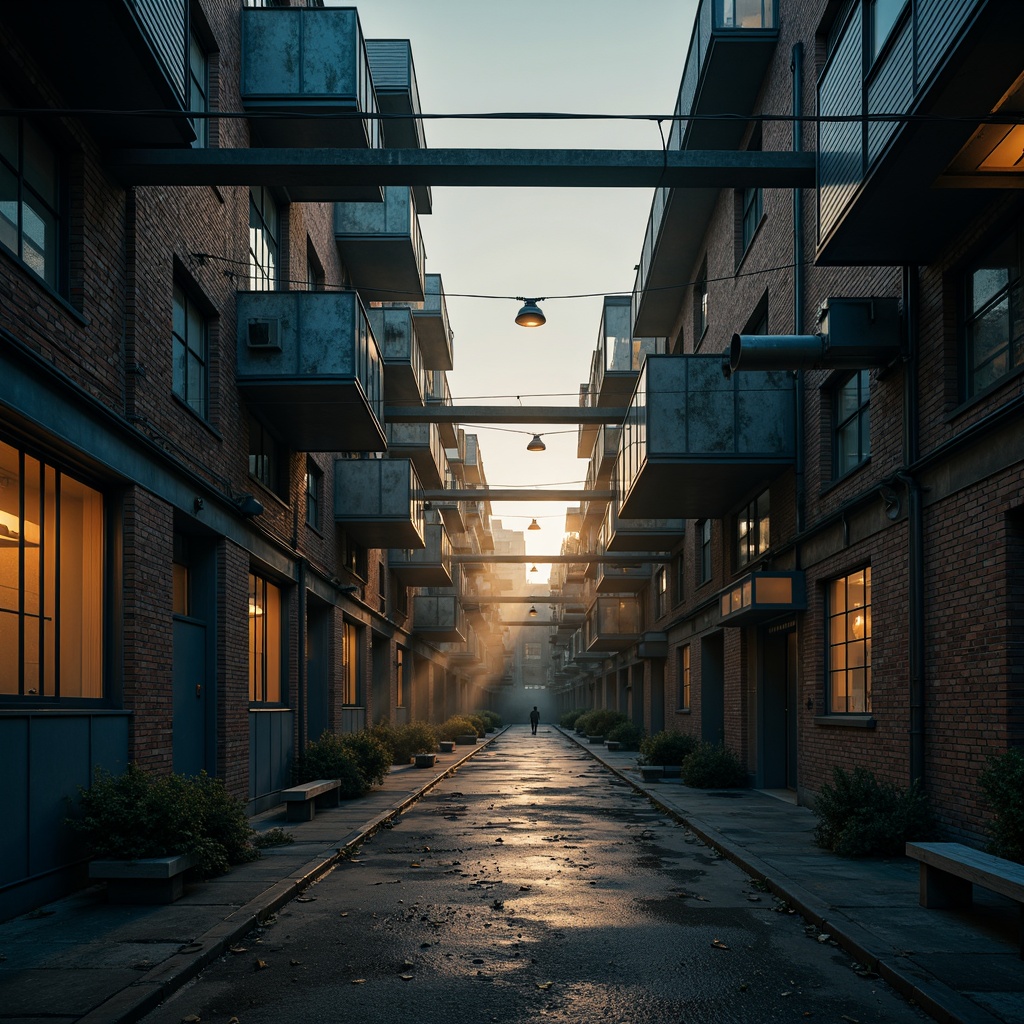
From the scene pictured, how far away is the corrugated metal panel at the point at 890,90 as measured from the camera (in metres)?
9.00

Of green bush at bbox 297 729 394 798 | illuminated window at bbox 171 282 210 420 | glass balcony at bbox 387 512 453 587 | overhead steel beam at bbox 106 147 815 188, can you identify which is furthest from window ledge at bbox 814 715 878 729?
glass balcony at bbox 387 512 453 587

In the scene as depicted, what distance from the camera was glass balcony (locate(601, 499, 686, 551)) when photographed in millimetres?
29312

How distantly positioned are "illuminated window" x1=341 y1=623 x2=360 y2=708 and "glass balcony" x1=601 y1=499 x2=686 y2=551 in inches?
295

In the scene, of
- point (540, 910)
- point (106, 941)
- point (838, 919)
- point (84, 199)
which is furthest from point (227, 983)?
point (84, 199)

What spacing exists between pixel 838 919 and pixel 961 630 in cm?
373

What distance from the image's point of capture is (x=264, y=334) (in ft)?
50.4

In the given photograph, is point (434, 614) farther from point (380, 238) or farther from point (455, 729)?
point (380, 238)

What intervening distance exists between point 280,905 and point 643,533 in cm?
2139

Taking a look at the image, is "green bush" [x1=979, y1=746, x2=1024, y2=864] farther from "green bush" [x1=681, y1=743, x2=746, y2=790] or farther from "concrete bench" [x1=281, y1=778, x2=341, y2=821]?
"green bush" [x1=681, y1=743, x2=746, y2=790]

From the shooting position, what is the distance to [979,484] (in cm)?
1012

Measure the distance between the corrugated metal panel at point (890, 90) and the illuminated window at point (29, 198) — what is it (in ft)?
23.3

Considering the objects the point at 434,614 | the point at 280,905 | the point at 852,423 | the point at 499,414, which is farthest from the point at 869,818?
the point at 434,614

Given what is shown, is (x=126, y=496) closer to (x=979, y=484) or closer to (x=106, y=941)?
(x=106, y=941)

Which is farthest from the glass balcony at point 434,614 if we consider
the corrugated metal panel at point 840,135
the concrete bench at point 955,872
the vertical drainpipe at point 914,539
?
the concrete bench at point 955,872
